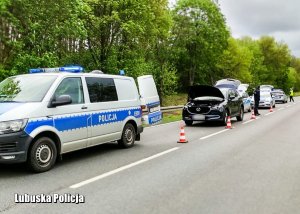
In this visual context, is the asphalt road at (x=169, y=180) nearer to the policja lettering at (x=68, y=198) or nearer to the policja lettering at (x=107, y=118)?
the policja lettering at (x=68, y=198)

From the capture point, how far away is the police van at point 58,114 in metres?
7.04

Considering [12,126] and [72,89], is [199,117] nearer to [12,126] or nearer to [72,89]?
[72,89]

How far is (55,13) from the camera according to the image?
17438mm

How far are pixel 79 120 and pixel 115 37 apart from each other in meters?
20.9

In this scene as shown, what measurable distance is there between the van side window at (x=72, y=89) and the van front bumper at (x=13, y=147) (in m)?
1.30

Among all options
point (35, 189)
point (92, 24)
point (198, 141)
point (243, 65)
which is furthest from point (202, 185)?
point (243, 65)

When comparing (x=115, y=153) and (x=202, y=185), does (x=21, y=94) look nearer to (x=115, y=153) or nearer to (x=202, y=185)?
(x=115, y=153)

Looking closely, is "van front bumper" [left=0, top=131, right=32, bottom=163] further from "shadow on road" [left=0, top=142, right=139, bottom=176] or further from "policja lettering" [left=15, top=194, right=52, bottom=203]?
A: "policja lettering" [left=15, top=194, right=52, bottom=203]

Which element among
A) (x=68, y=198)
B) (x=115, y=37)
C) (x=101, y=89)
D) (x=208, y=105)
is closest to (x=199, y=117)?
(x=208, y=105)

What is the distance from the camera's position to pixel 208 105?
17.2m

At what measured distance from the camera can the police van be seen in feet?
23.1

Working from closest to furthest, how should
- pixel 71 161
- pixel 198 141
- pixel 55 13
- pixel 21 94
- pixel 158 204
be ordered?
1. pixel 158 204
2. pixel 21 94
3. pixel 71 161
4. pixel 198 141
5. pixel 55 13

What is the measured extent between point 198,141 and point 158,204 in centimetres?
687

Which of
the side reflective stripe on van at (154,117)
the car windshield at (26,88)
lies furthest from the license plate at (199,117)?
the car windshield at (26,88)
